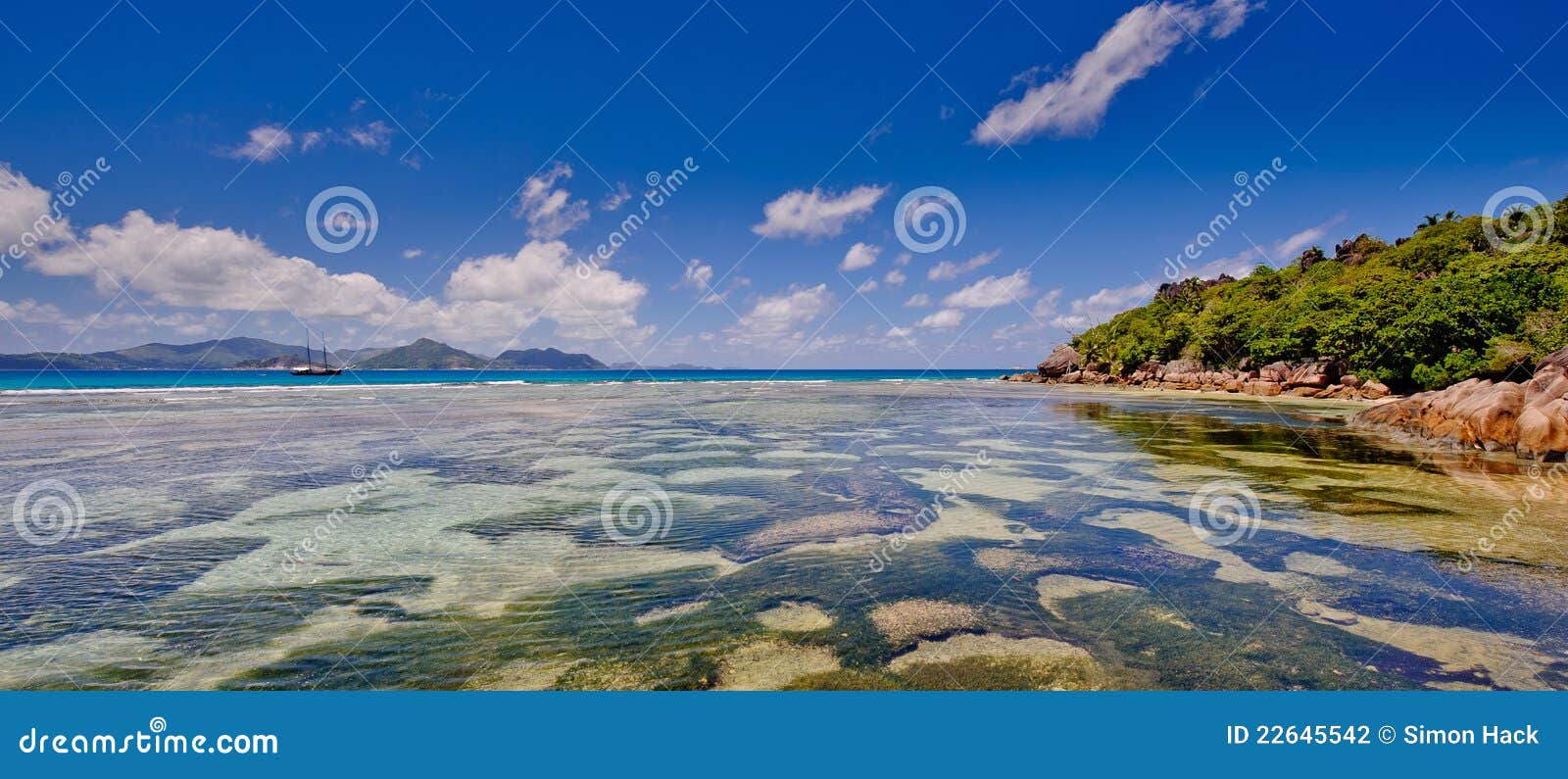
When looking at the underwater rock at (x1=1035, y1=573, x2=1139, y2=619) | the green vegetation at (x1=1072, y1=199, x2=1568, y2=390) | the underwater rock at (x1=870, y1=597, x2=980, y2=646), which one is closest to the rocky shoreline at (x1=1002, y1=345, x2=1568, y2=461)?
the green vegetation at (x1=1072, y1=199, x2=1568, y2=390)

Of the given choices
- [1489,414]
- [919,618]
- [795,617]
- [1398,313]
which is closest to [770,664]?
[795,617]

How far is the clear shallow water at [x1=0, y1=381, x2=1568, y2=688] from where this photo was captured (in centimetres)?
538

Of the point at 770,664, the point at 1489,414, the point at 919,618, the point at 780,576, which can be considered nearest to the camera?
the point at 770,664

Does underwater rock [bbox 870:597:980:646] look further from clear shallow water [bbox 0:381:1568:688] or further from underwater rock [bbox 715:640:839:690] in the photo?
underwater rock [bbox 715:640:839:690]

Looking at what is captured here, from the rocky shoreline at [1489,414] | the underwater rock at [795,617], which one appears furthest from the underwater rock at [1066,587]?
the rocky shoreline at [1489,414]

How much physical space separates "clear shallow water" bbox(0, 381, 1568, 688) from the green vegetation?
90.1ft

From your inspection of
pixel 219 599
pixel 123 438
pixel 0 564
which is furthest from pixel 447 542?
pixel 123 438

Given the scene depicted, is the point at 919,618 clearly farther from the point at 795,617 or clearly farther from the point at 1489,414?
the point at 1489,414

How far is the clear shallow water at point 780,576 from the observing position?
538cm

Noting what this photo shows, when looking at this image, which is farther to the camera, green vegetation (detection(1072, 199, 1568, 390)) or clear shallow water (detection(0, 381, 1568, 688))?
green vegetation (detection(1072, 199, 1568, 390))

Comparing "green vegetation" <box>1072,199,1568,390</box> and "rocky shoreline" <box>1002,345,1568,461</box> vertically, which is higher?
"green vegetation" <box>1072,199,1568,390</box>

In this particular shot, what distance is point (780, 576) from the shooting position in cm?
770

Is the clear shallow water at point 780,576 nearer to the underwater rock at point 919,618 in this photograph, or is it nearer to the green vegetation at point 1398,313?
the underwater rock at point 919,618

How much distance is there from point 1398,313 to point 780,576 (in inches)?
2052
